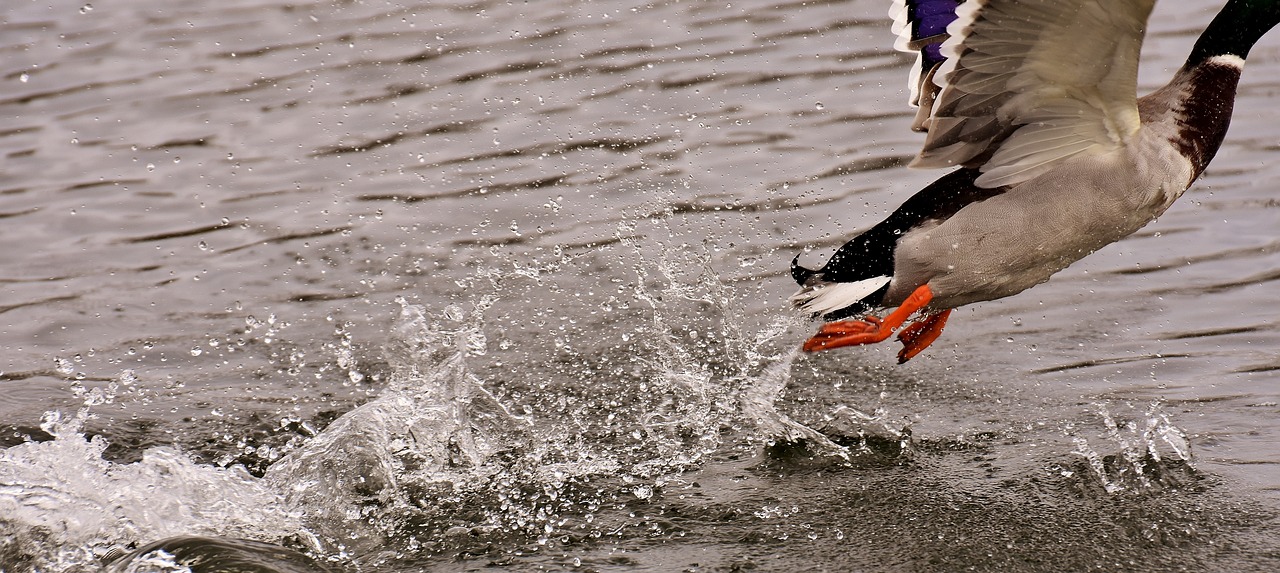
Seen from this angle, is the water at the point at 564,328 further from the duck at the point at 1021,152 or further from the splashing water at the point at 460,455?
the duck at the point at 1021,152

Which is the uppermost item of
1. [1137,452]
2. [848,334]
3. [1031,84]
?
[1031,84]

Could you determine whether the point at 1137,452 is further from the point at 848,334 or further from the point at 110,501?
the point at 110,501

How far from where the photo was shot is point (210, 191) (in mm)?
6512

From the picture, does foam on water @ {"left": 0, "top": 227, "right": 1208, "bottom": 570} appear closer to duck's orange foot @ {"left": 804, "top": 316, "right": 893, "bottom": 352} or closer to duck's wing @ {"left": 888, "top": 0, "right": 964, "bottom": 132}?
duck's orange foot @ {"left": 804, "top": 316, "right": 893, "bottom": 352}

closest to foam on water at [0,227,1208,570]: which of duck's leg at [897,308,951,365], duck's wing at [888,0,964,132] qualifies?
duck's leg at [897,308,951,365]

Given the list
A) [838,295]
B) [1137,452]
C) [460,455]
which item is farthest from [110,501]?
[1137,452]

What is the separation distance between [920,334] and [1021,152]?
0.69 meters

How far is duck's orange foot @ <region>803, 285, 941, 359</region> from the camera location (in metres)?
4.18

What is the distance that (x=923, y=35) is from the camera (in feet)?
14.4

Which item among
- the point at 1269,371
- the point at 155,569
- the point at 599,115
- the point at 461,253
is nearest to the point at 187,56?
the point at 599,115

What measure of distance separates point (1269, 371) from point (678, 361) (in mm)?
1893

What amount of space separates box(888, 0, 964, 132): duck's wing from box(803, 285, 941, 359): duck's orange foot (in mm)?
546

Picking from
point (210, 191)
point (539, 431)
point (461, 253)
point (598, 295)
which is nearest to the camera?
point (539, 431)

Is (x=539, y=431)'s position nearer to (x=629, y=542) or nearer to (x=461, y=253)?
(x=629, y=542)
